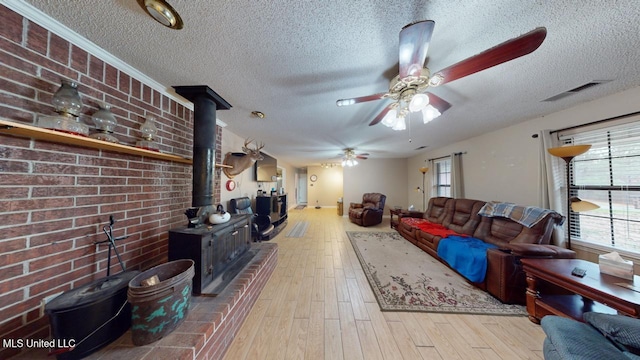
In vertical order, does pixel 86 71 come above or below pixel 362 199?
above

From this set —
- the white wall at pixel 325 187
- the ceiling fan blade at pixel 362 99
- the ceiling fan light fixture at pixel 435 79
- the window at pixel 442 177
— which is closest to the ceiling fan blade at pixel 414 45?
A: the ceiling fan light fixture at pixel 435 79

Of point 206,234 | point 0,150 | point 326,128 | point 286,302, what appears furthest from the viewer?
point 326,128

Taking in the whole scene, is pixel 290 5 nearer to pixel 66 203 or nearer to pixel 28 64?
pixel 28 64

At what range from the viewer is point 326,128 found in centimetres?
296

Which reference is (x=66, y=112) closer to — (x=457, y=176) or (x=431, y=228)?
(x=431, y=228)

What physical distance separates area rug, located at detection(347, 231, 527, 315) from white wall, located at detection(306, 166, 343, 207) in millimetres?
5095

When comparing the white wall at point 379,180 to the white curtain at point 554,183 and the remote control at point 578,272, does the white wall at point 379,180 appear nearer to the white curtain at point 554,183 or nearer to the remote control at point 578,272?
the white curtain at point 554,183

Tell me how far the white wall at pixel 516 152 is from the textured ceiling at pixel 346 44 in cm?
19

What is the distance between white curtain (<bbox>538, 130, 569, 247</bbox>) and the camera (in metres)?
2.30

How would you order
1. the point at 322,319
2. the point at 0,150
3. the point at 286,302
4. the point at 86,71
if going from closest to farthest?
the point at 0,150, the point at 86,71, the point at 322,319, the point at 286,302

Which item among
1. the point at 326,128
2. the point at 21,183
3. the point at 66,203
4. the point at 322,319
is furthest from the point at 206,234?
the point at 326,128

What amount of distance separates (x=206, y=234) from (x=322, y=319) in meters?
1.33

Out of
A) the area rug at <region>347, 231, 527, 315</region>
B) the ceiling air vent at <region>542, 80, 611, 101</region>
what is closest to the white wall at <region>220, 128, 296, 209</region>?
the area rug at <region>347, 231, 527, 315</region>

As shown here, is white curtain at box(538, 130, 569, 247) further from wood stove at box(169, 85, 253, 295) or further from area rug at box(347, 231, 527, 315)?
wood stove at box(169, 85, 253, 295)
